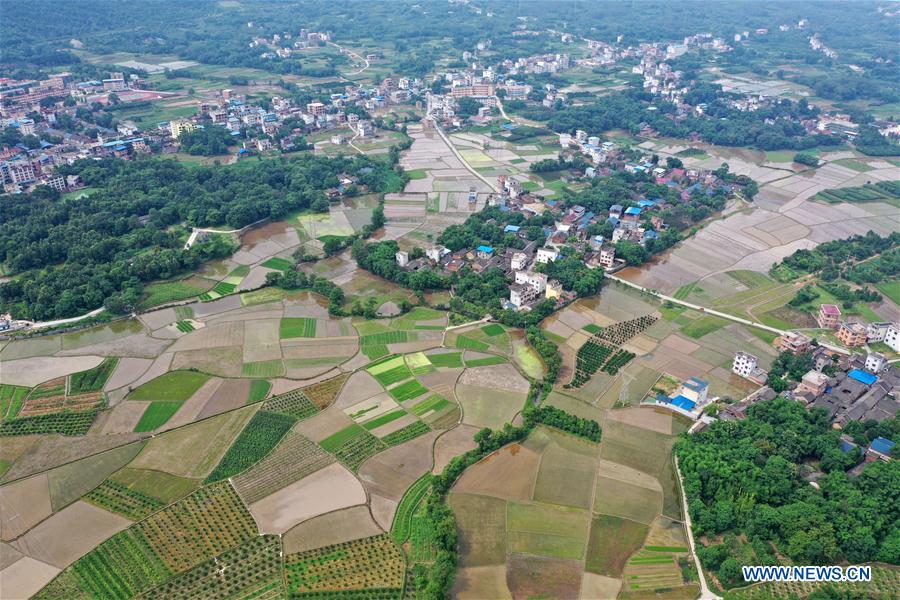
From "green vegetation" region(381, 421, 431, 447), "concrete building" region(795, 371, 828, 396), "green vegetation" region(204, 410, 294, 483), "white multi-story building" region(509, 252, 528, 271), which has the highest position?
"concrete building" region(795, 371, 828, 396)

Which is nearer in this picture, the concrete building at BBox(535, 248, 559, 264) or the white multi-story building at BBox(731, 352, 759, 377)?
the white multi-story building at BBox(731, 352, 759, 377)

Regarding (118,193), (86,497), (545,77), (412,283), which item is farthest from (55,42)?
(86,497)

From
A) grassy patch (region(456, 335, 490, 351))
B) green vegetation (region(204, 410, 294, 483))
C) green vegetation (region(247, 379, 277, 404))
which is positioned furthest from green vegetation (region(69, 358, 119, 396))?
grassy patch (region(456, 335, 490, 351))

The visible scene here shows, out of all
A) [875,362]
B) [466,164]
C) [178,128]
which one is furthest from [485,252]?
[178,128]

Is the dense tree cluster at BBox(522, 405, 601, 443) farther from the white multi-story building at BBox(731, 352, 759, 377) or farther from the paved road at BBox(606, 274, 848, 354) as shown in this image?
the paved road at BBox(606, 274, 848, 354)

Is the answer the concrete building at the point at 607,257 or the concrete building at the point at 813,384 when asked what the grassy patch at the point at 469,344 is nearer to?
the concrete building at the point at 607,257

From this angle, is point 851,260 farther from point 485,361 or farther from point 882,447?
point 485,361

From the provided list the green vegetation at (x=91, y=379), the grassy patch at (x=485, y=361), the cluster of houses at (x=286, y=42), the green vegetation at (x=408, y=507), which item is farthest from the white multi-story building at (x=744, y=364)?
the cluster of houses at (x=286, y=42)
